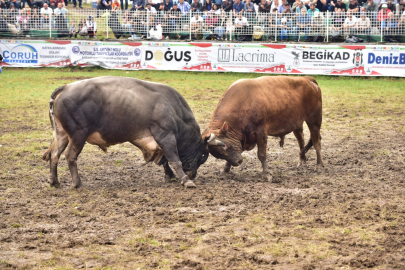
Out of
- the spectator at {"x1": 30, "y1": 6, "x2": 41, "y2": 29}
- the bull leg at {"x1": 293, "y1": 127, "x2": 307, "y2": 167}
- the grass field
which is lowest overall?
the grass field

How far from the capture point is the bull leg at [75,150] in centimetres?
831

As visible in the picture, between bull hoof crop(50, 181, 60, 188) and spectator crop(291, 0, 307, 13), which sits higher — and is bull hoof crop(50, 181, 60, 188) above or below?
below

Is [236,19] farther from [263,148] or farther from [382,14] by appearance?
[263,148]

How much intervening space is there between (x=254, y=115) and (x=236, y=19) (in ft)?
47.9

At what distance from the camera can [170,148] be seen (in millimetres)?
8609

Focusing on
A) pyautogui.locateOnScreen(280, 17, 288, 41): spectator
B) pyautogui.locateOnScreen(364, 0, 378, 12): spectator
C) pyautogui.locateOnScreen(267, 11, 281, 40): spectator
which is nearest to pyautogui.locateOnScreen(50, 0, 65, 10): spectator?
pyautogui.locateOnScreen(267, 11, 281, 40): spectator

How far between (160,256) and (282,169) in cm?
476

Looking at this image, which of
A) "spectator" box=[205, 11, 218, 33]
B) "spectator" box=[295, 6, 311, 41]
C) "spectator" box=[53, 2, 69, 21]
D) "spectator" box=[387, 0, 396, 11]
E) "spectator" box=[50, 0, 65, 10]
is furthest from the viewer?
"spectator" box=[50, 0, 65, 10]

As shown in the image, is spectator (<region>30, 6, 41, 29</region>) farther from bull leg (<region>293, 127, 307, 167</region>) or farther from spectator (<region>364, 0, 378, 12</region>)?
bull leg (<region>293, 127, 307, 167</region>)

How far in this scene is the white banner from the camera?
67.7 feet

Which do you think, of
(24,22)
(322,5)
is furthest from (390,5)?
(24,22)

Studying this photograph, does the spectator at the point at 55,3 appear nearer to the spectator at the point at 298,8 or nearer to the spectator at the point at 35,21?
the spectator at the point at 35,21

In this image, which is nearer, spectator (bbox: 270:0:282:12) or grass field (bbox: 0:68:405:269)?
grass field (bbox: 0:68:405:269)

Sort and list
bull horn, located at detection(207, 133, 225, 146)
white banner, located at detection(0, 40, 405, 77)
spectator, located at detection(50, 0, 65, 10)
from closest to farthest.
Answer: bull horn, located at detection(207, 133, 225, 146) → white banner, located at detection(0, 40, 405, 77) → spectator, located at detection(50, 0, 65, 10)
